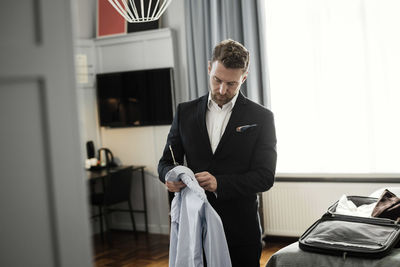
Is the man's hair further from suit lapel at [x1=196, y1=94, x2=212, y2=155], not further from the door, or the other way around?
the door

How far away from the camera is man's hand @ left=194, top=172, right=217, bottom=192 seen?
194 cm

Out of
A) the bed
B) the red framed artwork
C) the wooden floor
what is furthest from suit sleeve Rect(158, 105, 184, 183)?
the red framed artwork

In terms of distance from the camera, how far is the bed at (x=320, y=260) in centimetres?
211

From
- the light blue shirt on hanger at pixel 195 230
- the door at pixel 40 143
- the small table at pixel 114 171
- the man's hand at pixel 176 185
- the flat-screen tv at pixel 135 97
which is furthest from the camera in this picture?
the flat-screen tv at pixel 135 97

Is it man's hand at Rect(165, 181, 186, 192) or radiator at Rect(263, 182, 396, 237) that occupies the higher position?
man's hand at Rect(165, 181, 186, 192)

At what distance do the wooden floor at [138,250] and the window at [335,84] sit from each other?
2.48 ft

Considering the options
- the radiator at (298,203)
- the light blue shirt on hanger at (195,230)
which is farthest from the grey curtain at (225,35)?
the light blue shirt on hanger at (195,230)

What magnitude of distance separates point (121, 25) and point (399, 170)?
9.86 feet

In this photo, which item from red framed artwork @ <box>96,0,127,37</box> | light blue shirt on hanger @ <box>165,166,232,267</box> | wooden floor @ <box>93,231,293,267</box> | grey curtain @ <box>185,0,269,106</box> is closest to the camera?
light blue shirt on hanger @ <box>165,166,232,267</box>

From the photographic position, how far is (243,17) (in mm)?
4391

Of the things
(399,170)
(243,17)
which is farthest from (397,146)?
(243,17)

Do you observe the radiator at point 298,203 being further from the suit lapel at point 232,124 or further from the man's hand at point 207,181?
the man's hand at point 207,181

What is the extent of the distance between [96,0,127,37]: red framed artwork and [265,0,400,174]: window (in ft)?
5.18

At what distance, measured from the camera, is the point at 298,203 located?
14.4 feet
